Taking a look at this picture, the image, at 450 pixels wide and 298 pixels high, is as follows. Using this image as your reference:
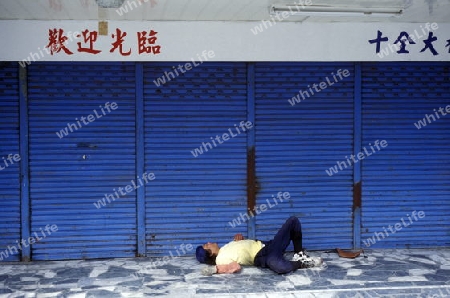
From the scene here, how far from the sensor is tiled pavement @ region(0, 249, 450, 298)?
652 centimetres

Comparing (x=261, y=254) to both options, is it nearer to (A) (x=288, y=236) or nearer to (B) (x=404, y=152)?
(A) (x=288, y=236)

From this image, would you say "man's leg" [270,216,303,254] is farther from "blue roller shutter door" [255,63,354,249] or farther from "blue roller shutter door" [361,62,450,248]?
"blue roller shutter door" [361,62,450,248]

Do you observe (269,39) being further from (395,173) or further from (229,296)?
(229,296)

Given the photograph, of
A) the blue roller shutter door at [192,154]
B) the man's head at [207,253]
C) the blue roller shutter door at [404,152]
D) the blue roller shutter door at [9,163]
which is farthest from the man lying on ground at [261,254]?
the blue roller shutter door at [9,163]

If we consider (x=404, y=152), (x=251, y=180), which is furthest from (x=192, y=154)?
(x=404, y=152)

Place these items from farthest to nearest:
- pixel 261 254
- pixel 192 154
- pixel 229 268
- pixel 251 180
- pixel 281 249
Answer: pixel 251 180 < pixel 192 154 < pixel 261 254 < pixel 281 249 < pixel 229 268

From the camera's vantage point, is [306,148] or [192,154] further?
[306,148]

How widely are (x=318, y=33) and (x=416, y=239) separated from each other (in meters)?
3.82

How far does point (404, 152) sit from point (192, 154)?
3.54 meters

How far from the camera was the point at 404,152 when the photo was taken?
27.7 ft

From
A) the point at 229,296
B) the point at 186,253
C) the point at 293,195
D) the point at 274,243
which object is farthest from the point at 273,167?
the point at 229,296

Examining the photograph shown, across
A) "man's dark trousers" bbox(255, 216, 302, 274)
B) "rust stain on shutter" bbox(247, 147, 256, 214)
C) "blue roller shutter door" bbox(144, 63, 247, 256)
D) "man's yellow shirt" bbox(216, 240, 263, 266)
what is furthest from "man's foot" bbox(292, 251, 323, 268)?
"blue roller shutter door" bbox(144, 63, 247, 256)

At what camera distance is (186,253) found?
818cm

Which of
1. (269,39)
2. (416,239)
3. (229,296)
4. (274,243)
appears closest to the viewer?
(229,296)
